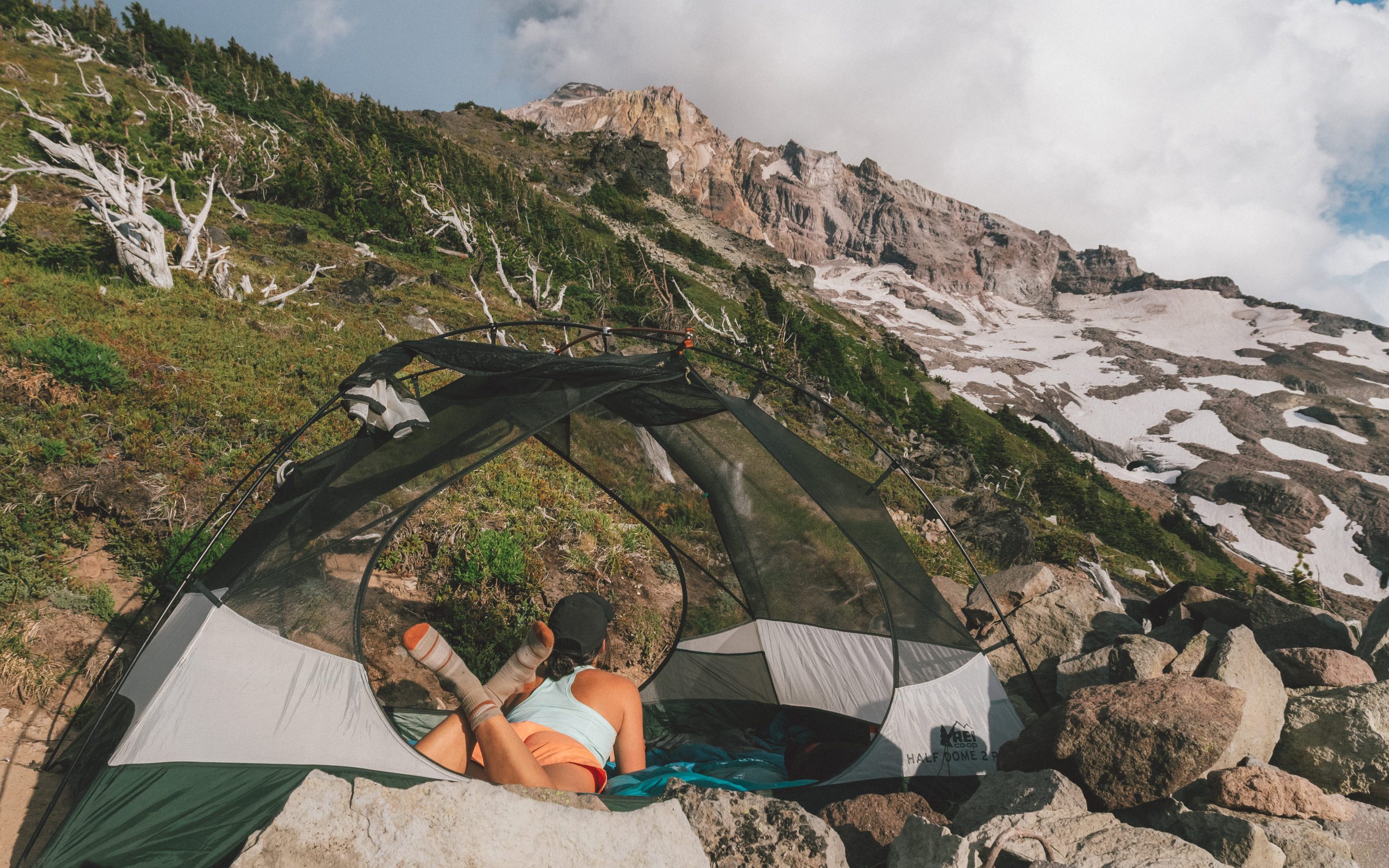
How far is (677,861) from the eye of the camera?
2.54 metres

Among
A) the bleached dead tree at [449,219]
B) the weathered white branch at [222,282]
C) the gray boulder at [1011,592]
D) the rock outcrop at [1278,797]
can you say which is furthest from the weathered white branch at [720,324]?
the rock outcrop at [1278,797]

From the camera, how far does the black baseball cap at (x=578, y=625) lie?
3.98m

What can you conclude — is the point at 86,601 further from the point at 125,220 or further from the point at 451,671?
the point at 125,220

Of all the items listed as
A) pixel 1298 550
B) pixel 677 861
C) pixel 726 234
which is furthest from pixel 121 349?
pixel 1298 550

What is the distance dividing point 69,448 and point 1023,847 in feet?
28.4

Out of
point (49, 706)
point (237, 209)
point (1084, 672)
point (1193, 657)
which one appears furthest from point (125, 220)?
point (1193, 657)

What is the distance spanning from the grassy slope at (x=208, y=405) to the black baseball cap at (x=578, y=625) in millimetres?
2816

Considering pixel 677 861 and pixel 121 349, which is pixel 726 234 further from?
pixel 677 861

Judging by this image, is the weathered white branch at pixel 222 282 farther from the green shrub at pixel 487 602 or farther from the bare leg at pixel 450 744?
the bare leg at pixel 450 744

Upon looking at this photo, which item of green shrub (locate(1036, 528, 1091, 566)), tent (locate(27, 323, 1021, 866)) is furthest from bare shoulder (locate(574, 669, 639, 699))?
green shrub (locate(1036, 528, 1091, 566))

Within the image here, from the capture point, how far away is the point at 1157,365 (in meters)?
131

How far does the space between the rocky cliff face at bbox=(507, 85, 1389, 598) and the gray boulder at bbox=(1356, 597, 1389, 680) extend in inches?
3040

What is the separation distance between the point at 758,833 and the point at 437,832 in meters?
1.42

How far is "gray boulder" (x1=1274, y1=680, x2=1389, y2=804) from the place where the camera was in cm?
376
